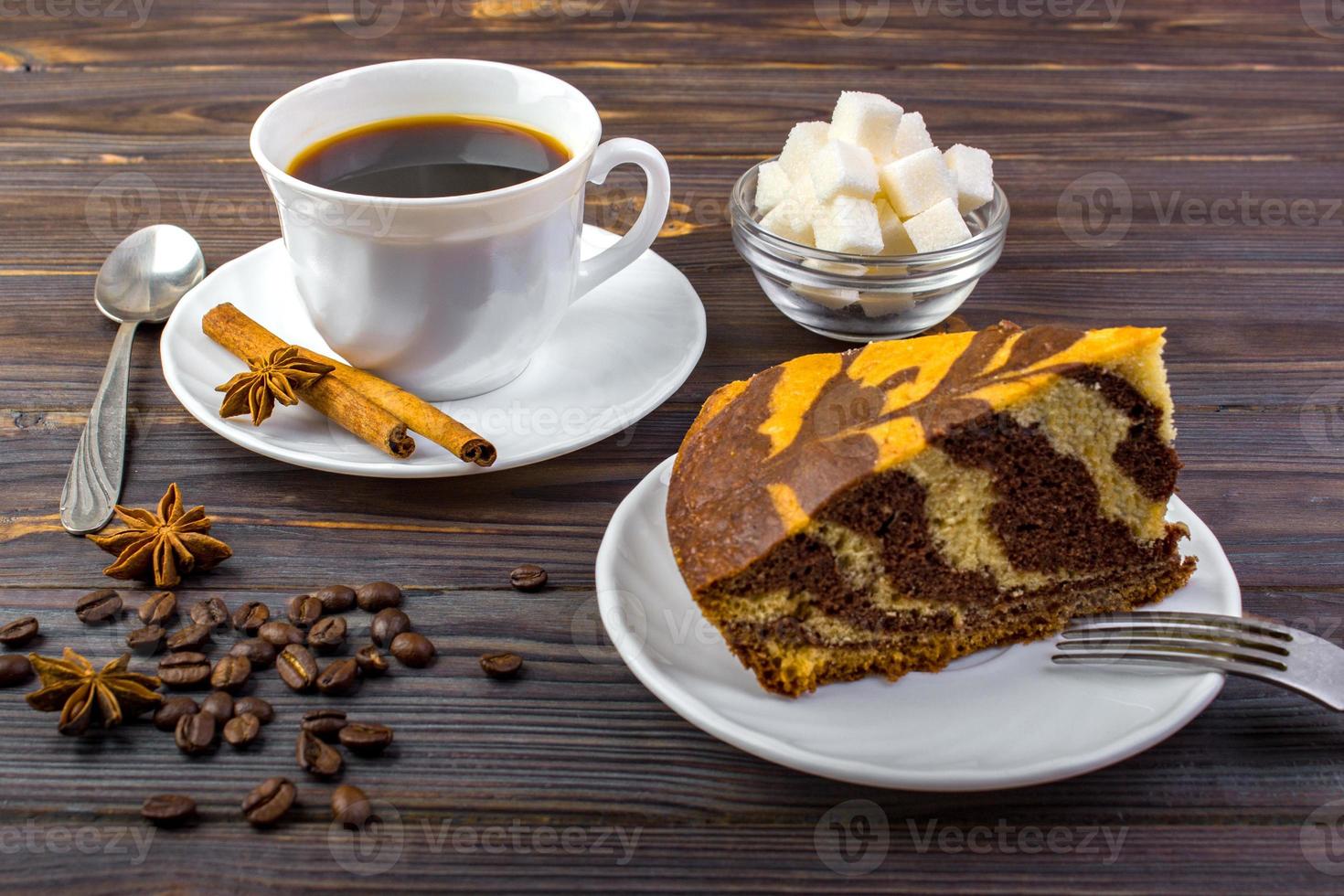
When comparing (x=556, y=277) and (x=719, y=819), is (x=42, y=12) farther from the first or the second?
(x=719, y=819)

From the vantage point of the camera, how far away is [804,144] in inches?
106

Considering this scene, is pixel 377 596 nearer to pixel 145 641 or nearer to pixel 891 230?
pixel 145 641

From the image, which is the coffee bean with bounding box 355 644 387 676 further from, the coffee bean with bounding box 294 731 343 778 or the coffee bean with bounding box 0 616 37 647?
the coffee bean with bounding box 0 616 37 647

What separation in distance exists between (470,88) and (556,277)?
54 centimetres

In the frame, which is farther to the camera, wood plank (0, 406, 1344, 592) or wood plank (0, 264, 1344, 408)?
wood plank (0, 264, 1344, 408)

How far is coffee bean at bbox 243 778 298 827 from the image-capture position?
168 cm

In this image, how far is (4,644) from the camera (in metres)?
1.98

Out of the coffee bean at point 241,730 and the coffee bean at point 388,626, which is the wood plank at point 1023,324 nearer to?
the coffee bean at point 388,626

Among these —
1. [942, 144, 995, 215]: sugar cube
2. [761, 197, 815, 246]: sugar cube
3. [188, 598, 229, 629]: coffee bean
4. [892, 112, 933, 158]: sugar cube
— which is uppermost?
[892, 112, 933, 158]: sugar cube

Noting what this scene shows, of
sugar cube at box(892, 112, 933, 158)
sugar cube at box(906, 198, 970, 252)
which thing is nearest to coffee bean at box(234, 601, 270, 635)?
sugar cube at box(906, 198, 970, 252)

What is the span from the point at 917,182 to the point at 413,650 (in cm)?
147

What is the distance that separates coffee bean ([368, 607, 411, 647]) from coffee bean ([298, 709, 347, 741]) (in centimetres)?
18

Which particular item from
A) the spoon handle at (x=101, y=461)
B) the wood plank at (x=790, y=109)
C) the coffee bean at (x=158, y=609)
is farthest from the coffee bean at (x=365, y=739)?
the wood plank at (x=790, y=109)

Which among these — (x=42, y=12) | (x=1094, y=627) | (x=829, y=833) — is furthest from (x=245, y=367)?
(x=42, y=12)
